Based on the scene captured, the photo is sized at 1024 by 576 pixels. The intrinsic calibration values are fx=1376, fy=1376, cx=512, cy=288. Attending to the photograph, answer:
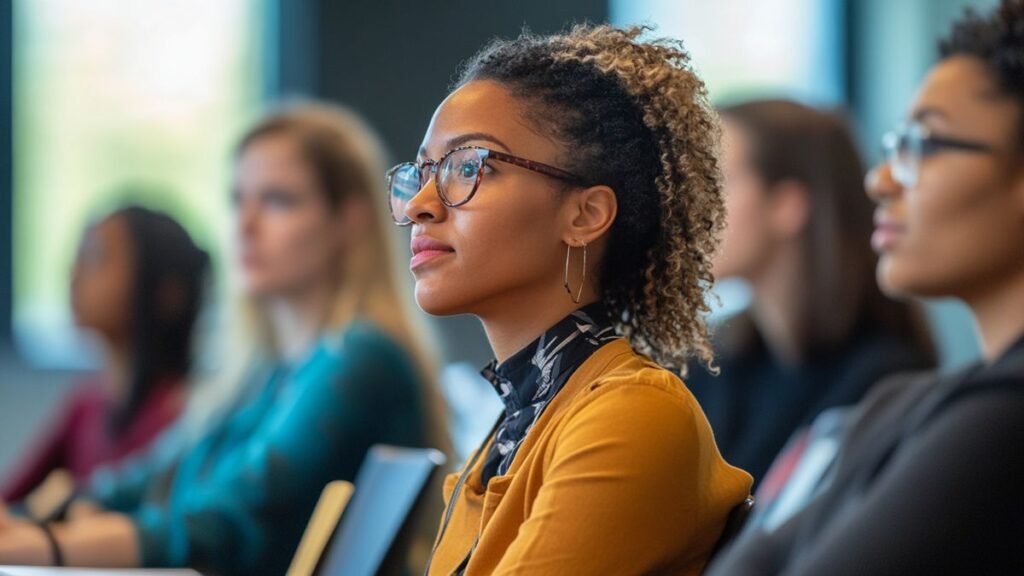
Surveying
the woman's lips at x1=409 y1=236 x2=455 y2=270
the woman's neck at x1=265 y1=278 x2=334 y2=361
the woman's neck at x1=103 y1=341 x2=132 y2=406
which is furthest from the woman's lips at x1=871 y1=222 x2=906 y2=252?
the woman's neck at x1=103 y1=341 x2=132 y2=406

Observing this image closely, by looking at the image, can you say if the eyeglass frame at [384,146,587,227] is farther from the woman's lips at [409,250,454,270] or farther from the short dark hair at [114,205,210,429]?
the short dark hair at [114,205,210,429]

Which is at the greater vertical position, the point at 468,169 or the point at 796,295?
the point at 468,169

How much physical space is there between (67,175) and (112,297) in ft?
5.37

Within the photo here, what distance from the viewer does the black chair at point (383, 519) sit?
1.52 metres

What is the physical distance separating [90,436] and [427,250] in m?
2.36

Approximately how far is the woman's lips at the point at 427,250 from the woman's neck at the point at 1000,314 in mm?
895

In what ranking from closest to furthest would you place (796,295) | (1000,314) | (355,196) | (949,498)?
(949,498) → (1000,314) → (355,196) → (796,295)

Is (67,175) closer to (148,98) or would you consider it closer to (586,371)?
(148,98)

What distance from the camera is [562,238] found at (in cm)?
125

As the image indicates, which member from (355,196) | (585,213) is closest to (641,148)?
(585,213)

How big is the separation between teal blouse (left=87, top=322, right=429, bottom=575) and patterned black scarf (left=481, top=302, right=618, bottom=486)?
3.26 feet

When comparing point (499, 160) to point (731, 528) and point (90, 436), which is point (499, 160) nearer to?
point (731, 528)

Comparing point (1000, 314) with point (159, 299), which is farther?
point (159, 299)

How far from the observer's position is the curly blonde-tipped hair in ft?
4.08
